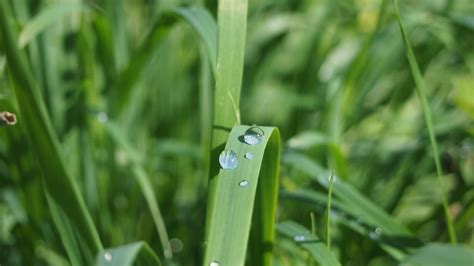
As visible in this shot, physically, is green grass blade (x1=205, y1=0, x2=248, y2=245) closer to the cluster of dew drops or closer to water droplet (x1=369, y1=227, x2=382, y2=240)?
the cluster of dew drops

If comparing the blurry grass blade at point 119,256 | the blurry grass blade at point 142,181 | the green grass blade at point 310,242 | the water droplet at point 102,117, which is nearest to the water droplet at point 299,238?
the green grass blade at point 310,242

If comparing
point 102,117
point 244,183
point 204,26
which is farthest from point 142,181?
point 244,183

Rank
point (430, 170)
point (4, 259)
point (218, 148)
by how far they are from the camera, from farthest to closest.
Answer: point (430, 170)
point (4, 259)
point (218, 148)

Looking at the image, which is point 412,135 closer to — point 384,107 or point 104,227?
point 384,107

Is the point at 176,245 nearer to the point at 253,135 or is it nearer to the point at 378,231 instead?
the point at 378,231

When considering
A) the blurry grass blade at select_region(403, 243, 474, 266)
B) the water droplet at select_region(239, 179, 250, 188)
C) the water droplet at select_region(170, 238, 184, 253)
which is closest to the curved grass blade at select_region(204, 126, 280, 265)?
the water droplet at select_region(239, 179, 250, 188)

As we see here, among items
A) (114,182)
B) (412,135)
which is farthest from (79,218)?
(412,135)
